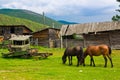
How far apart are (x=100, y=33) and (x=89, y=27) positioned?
3196 millimetres

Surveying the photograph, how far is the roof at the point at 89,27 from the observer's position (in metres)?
53.7

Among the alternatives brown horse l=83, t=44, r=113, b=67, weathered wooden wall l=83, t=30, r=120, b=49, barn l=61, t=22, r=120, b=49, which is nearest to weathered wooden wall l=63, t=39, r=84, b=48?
barn l=61, t=22, r=120, b=49

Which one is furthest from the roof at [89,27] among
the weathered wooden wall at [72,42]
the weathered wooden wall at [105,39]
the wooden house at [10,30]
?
the wooden house at [10,30]

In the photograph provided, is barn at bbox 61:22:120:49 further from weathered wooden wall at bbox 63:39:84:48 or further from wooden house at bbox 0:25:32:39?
wooden house at bbox 0:25:32:39

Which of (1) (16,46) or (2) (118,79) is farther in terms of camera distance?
(1) (16,46)

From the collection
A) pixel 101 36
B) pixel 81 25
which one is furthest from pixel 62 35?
pixel 101 36

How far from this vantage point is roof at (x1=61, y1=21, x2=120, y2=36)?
5372 centimetres

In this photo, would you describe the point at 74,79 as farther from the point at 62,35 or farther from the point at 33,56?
the point at 62,35

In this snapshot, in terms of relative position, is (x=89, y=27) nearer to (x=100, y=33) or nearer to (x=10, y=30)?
Result: (x=100, y=33)

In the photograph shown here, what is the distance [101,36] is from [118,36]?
3.02 m

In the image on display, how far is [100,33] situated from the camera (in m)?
54.0

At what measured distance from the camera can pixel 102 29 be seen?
5406 cm

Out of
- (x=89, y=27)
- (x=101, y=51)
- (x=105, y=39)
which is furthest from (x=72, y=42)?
(x=101, y=51)

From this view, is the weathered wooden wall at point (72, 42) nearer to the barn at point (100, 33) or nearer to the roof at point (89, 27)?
the barn at point (100, 33)
